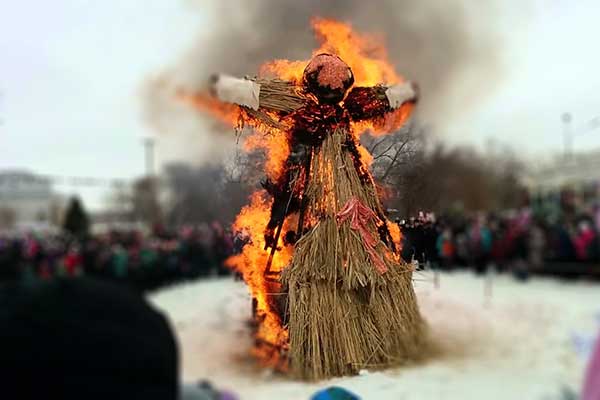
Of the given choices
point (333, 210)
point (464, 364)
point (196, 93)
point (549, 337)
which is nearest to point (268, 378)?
point (333, 210)

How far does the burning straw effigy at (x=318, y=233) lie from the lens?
68.4 inches

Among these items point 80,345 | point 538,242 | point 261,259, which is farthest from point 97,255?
point 80,345

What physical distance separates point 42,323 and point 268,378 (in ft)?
3.86

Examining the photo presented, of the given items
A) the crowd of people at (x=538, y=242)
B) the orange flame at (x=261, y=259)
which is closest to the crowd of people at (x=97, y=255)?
the crowd of people at (x=538, y=242)


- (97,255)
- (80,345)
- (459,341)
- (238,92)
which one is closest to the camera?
(80,345)

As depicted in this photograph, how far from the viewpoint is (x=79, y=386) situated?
2.11 feet

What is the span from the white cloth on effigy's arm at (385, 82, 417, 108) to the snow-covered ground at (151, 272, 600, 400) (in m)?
0.56

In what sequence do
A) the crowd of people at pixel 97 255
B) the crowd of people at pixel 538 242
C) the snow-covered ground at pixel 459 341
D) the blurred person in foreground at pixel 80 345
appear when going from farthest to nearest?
the crowd of people at pixel 538 242, the crowd of people at pixel 97 255, the snow-covered ground at pixel 459 341, the blurred person in foreground at pixel 80 345

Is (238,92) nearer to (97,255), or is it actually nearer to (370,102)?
(370,102)

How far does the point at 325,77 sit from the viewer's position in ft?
5.92

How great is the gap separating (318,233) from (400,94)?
56 centimetres

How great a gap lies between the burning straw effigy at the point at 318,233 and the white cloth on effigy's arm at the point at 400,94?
89 millimetres

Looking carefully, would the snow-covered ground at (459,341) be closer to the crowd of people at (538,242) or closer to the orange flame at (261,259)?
the orange flame at (261,259)

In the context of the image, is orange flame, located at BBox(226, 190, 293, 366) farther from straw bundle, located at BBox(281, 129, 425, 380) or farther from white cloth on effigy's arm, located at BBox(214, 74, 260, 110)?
white cloth on effigy's arm, located at BBox(214, 74, 260, 110)
